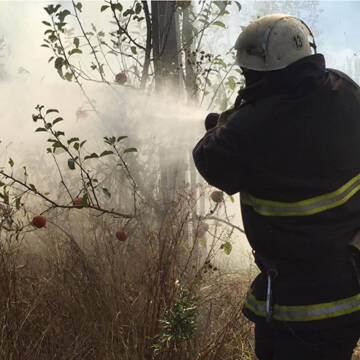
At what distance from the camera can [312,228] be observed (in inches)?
71.1

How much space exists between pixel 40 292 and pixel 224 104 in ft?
6.08

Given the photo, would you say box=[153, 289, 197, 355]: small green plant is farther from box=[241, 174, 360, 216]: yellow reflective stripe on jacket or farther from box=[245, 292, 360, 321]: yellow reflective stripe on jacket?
box=[241, 174, 360, 216]: yellow reflective stripe on jacket

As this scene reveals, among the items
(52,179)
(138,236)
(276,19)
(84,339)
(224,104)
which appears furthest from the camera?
(52,179)

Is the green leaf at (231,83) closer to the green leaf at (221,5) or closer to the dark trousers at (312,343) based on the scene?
the green leaf at (221,5)

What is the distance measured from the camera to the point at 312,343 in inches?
72.2

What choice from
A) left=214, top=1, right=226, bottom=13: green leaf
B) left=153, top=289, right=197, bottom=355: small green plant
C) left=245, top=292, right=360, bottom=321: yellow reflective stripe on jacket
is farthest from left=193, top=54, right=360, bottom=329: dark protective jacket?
left=214, top=1, right=226, bottom=13: green leaf

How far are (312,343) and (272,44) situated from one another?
41.8 inches

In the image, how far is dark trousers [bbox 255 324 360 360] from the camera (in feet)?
6.01

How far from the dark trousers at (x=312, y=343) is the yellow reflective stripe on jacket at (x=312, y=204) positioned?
1.35 feet

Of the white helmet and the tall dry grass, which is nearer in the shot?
the white helmet

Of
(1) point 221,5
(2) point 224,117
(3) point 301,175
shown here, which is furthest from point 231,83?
(3) point 301,175

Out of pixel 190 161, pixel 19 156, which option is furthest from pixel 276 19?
pixel 19 156

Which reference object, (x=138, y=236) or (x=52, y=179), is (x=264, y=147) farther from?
(x=52, y=179)

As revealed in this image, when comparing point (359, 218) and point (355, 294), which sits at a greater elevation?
point (359, 218)
